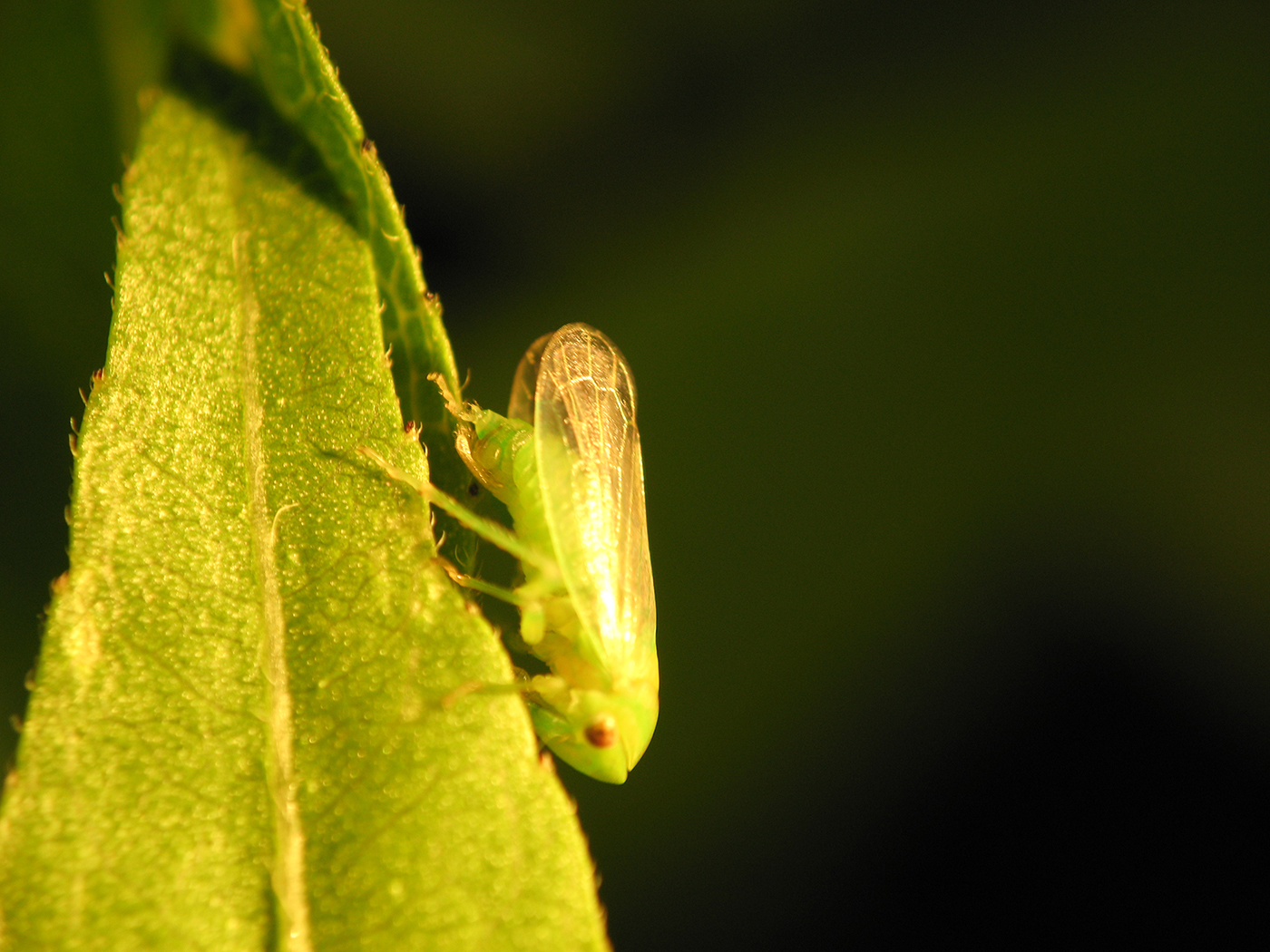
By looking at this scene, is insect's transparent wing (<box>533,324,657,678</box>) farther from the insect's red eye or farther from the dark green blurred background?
the dark green blurred background

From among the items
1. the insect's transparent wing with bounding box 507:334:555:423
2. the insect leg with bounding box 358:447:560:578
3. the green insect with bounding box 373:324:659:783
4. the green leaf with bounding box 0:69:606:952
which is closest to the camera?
the green leaf with bounding box 0:69:606:952

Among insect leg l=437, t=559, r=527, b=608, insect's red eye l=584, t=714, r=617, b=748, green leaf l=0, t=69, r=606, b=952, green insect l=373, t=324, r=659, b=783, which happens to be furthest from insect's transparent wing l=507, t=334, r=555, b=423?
insect's red eye l=584, t=714, r=617, b=748

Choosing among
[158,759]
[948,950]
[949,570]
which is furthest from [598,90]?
[948,950]

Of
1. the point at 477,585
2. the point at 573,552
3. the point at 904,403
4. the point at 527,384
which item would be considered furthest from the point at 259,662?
the point at 904,403

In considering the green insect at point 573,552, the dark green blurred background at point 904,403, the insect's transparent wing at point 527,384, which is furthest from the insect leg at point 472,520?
the dark green blurred background at point 904,403

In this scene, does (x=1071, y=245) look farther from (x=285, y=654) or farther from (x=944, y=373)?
(x=285, y=654)

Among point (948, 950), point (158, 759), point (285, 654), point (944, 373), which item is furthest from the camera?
point (944, 373)

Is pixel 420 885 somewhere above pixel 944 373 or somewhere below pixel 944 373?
below
